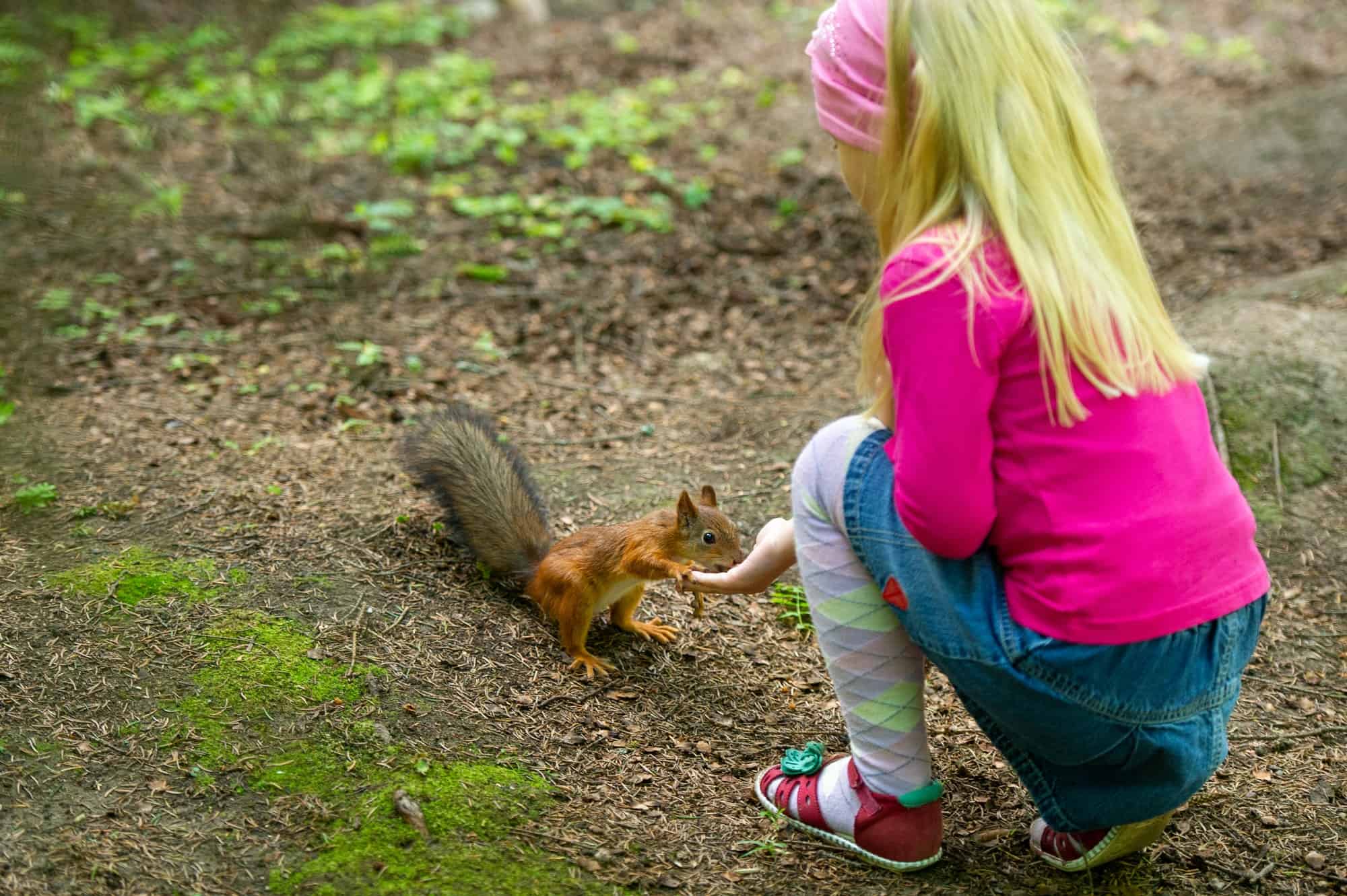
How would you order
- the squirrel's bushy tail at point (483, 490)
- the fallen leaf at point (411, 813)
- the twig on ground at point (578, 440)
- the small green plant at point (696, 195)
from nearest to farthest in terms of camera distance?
the fallen leaf at point (411, 813), the squirrel's bushy tail at point (483, 490), the twig on ground at point (578, 440), the small green plant at point (696, 195)

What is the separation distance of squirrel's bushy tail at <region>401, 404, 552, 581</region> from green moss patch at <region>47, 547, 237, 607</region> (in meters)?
0.57

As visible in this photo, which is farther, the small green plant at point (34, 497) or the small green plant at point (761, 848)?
the small green plant at point (34, 497)

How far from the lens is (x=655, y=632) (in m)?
3.17

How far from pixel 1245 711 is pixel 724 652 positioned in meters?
1.36

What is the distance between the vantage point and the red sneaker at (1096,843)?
88.9 inches

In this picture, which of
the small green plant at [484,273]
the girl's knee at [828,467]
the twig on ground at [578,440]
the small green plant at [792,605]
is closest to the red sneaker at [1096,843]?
the girl's knee at [828,467]

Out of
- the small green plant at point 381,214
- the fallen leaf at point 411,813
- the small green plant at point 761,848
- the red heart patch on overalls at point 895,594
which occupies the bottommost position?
the small green plant at point 761,848

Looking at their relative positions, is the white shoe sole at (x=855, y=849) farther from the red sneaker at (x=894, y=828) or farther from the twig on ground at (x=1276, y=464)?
the twig on ground at (x=1276, y=464)

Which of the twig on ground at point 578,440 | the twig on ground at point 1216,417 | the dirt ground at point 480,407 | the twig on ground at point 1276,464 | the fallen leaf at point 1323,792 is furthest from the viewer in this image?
the twig on ground at point 578,440

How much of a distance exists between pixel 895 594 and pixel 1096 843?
0.74 metres

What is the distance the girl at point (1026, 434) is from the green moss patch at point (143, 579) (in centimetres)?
164

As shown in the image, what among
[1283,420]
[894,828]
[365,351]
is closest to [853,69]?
[894,828]

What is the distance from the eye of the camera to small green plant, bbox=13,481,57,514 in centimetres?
326

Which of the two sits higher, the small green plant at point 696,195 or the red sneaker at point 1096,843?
the small green plant at point 696,195
